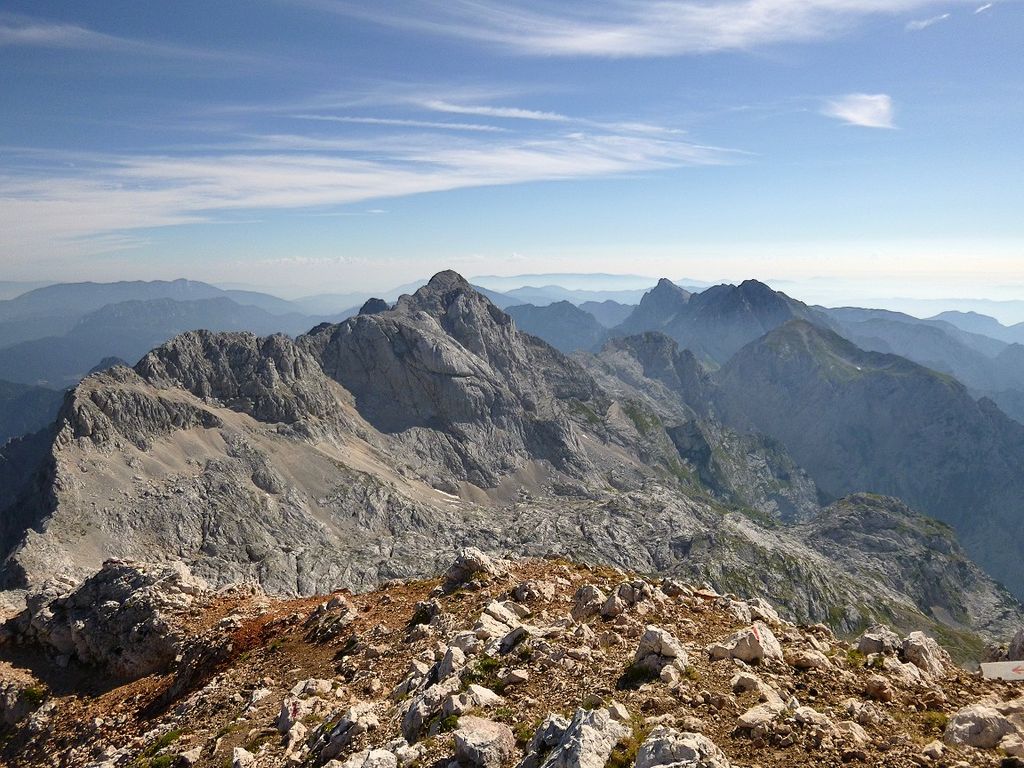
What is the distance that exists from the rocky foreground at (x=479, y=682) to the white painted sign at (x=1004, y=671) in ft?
3.99

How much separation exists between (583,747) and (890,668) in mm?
11978

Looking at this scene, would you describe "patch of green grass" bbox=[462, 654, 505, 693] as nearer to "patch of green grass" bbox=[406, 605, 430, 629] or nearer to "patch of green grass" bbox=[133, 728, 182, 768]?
"patch of green grass" bbox=[406, 605, 430, 629]

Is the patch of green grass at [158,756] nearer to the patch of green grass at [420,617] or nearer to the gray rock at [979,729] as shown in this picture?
the patch of green grass at [420,617]

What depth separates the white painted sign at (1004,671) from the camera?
20609 millimetres

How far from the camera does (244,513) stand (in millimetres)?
170000

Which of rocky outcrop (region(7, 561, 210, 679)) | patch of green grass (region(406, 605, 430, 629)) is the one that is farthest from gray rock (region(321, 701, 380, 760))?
rocky outcrop (region(7, 561, 210, 679))

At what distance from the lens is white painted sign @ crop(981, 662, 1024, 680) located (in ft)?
67.6

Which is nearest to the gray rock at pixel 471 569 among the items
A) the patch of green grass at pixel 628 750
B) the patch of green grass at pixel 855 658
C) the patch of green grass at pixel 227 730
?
the patch of green grass at pixel 227 730

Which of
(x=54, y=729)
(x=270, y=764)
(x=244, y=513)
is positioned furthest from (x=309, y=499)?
(x=270, y=764)

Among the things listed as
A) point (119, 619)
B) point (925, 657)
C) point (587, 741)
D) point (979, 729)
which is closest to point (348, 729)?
point (587, 741)

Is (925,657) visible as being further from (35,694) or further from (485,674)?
(35,694)

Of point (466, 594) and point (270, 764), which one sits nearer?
point (270, 764)

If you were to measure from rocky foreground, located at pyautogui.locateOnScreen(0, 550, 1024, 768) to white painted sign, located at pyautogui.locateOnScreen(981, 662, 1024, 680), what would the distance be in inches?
47.9

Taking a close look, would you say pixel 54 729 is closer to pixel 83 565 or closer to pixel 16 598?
pixel 16 598
